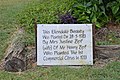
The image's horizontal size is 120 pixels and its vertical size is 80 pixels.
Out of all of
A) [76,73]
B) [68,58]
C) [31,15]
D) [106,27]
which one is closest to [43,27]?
[68,58]

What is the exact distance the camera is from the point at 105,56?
4.59m

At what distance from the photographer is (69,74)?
412 cm

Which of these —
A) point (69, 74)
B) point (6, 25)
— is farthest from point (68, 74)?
point (6, 25)

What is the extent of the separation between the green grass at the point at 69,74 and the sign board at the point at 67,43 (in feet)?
0.66

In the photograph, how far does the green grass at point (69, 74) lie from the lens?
4.02m

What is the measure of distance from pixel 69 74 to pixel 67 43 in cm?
52

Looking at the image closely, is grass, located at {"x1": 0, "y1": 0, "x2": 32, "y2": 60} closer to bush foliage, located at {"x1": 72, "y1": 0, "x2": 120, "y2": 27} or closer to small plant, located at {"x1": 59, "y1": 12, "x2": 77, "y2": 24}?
small plant, located at {"x1": 59, "y1": 12, "x2": 77, "y2": 24}

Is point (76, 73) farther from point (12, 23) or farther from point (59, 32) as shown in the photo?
point (12, 23)

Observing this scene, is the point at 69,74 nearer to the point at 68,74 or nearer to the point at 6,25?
the point at 68,74

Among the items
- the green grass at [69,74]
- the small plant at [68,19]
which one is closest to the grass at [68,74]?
the green grass at [69,74]

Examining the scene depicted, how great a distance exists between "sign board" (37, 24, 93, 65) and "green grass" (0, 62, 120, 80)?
0.20 meters

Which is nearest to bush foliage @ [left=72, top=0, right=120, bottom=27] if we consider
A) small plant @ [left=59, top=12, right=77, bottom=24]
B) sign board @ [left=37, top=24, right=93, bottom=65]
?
small plant @ [left=59, top=12, right=77, bottom=24]

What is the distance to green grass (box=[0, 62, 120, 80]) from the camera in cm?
402

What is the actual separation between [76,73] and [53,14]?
2259 millimetres
